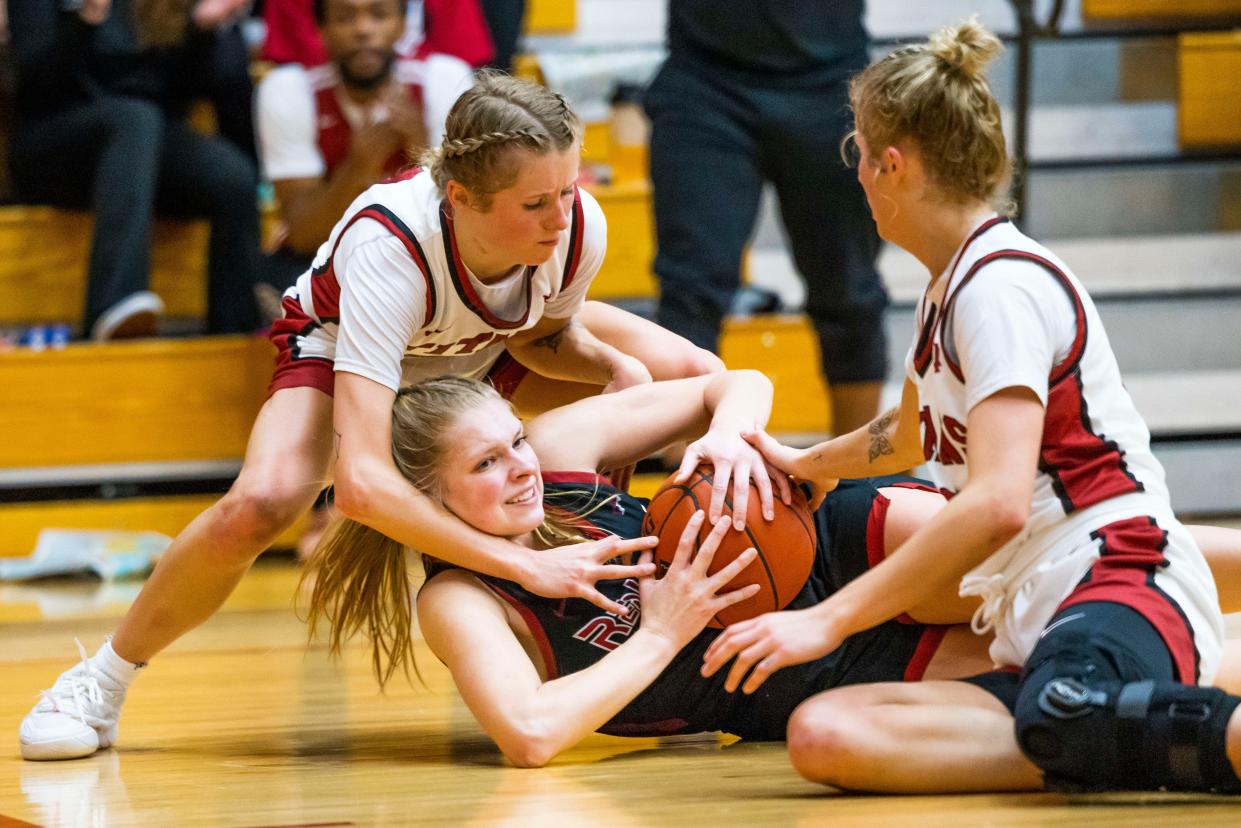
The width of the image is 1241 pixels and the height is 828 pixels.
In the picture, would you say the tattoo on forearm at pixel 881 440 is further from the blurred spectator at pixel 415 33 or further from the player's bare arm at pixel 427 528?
the blurred spectator at pixel 415 33

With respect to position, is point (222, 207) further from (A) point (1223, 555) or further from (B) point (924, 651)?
(A) point (1223, 555)

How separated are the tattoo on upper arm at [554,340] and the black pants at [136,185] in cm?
248

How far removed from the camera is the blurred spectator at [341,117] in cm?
480

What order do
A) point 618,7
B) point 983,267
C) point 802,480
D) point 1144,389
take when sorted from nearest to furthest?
point 983,267 < point 802,480 < point 1144,389 < point 618,7

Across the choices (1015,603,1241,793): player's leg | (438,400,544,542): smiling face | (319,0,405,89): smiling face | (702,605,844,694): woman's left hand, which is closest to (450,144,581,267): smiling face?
(438,400,544,542): smiling face

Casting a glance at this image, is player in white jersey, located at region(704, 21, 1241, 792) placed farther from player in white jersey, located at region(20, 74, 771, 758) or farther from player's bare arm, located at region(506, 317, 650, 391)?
player's bare arm, located at region(506, 317, 650, 391)

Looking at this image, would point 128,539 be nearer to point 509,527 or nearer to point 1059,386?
point 509,527

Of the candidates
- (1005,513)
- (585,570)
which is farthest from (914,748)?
(585,570)

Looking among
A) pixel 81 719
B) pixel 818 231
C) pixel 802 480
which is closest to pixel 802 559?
pixel 802 480

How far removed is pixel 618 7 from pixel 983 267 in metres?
4.51

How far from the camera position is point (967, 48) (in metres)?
2.10

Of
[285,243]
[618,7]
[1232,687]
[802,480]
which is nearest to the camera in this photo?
[1232,687]

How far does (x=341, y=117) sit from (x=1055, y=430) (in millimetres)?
3312

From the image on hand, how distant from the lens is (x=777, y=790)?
6.82ft
